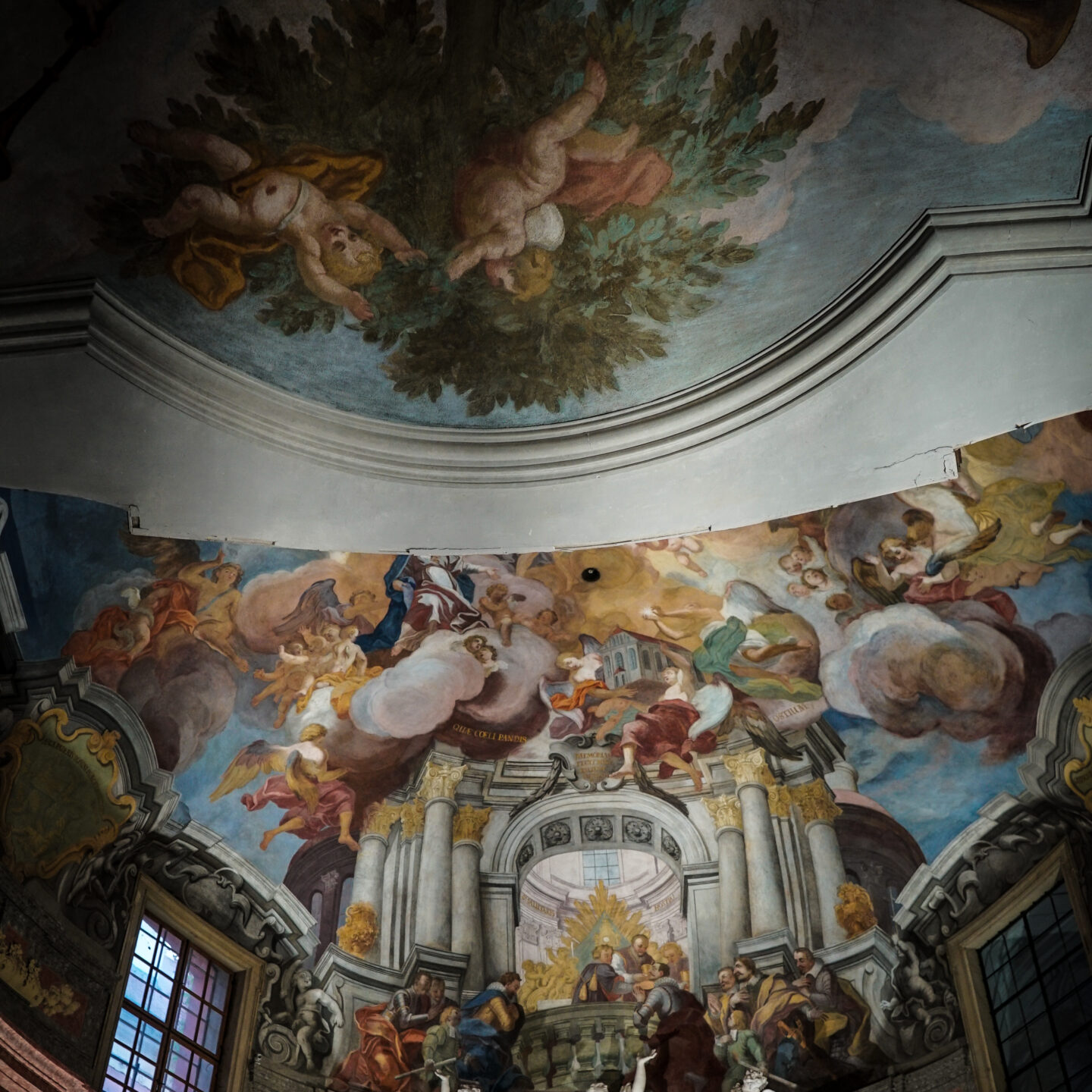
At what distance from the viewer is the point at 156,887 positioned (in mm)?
13922

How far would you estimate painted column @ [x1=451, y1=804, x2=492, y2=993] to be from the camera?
48.8 feet

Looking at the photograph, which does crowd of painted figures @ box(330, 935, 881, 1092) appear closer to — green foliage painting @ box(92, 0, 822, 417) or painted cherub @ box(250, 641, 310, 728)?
painted cherub @ box(250, 641, 310, 728)

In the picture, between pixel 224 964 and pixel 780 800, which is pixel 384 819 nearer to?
pixel 224 964

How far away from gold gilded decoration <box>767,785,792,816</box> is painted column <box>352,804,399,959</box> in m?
3.95

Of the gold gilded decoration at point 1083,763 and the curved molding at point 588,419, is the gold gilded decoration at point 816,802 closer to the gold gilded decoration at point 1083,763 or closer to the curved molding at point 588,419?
the gold gilded decoration at point 1083,763

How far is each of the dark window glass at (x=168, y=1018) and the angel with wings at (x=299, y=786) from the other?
1.35 meters

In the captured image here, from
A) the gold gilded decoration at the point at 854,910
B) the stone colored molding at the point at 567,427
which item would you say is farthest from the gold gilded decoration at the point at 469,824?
the gold gilded decoration at the point at 854,910

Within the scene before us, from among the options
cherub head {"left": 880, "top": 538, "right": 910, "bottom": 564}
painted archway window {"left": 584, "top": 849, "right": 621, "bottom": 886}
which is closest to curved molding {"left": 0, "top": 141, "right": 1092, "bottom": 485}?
cherub head {"left": 880, "top": 538, "right": 910, "bottom": 564}

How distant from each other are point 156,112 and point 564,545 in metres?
5.41

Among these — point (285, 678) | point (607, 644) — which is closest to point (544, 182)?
point (607, 644)

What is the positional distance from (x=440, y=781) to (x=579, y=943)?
2.29 meters

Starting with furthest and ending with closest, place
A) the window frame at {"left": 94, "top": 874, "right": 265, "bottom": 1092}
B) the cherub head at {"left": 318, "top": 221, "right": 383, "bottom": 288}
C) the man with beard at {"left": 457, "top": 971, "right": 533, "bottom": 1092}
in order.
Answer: the man with beard at {"left": 457, "top": 971, "right": 533, "bottom": 1092} < the window frame at {"left": 94, "top": 874, "right": 265, "bottom": 1092} < the cherub head at {"left": 318, "top": 221, "right": 383, "bottom": 288}

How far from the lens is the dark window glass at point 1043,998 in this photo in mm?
12742

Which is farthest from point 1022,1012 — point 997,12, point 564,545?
point 997,12
